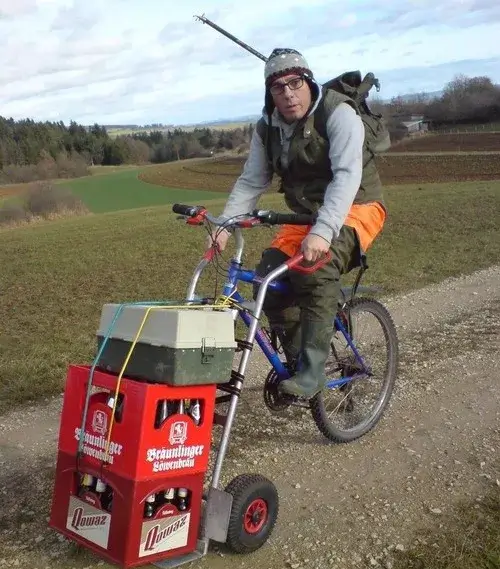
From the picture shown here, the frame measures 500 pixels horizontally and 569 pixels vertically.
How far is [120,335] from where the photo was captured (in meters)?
3.46

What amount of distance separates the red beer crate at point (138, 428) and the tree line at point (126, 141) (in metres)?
61.7

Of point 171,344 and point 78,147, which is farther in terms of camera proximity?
point 78,147

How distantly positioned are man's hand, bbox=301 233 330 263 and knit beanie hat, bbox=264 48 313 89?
99 cm

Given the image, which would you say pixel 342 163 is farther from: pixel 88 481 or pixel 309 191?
pixel 88 481

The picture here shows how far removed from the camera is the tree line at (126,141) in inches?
2857

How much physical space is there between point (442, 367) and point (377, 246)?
8.86 m

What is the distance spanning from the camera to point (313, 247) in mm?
3873

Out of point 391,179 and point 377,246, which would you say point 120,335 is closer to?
point 377,246

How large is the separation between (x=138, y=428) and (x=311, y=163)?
2.03 metres

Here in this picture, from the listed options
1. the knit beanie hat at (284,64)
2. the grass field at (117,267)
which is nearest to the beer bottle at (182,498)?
the knit beanie hat at (284,64)

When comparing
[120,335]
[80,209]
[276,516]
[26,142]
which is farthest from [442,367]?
[26,142]

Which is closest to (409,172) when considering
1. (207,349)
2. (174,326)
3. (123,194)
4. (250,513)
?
(123,194)

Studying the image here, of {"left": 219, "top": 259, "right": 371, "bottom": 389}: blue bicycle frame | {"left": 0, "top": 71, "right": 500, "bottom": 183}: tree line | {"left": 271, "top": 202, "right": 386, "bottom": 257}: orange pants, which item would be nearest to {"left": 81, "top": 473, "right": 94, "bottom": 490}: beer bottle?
{"left": 219, "top": 259, "right": 371, "bottom": 389}: blue bicycle frame

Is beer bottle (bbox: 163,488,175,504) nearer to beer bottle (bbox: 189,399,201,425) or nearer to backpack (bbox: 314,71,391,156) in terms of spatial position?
beer bottle (bbox: 189,399,201,425)
